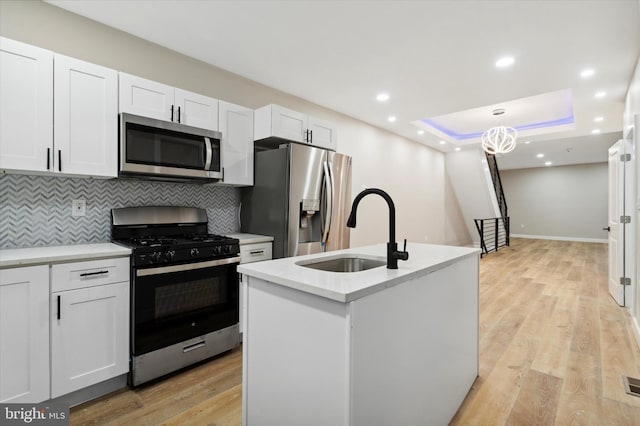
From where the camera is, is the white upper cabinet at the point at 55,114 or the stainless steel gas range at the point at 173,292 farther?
the stainless steel gas range at the point at 173,292

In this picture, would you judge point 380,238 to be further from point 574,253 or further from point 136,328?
point 574,253

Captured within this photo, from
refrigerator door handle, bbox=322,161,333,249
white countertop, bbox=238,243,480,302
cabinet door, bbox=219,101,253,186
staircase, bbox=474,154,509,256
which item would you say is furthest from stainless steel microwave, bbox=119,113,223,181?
staircase, bbox=474,154,509,256

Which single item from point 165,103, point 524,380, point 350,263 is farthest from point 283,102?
point 524,380

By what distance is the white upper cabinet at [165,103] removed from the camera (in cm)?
238

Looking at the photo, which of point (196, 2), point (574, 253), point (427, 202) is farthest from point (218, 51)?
point (574, 253)

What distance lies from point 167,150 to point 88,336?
1397 mm

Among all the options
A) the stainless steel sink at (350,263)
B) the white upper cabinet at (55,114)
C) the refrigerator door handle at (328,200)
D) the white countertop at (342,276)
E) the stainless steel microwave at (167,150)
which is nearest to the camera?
the white countertop at (342,276)

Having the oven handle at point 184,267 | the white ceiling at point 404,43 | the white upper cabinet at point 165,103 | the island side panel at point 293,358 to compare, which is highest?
the white ceiling at point 404,43

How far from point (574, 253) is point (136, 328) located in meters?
9.57

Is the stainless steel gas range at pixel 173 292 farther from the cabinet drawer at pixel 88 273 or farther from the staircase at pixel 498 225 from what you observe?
the staircase at pixel 498 225

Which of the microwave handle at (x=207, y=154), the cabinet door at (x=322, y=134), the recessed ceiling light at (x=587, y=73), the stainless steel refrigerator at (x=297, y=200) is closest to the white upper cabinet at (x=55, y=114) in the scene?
the microwave handle at (x=207, y=154)

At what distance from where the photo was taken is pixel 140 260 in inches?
83.4

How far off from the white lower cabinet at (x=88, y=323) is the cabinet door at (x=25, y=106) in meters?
0.74

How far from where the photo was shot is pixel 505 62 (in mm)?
3199
